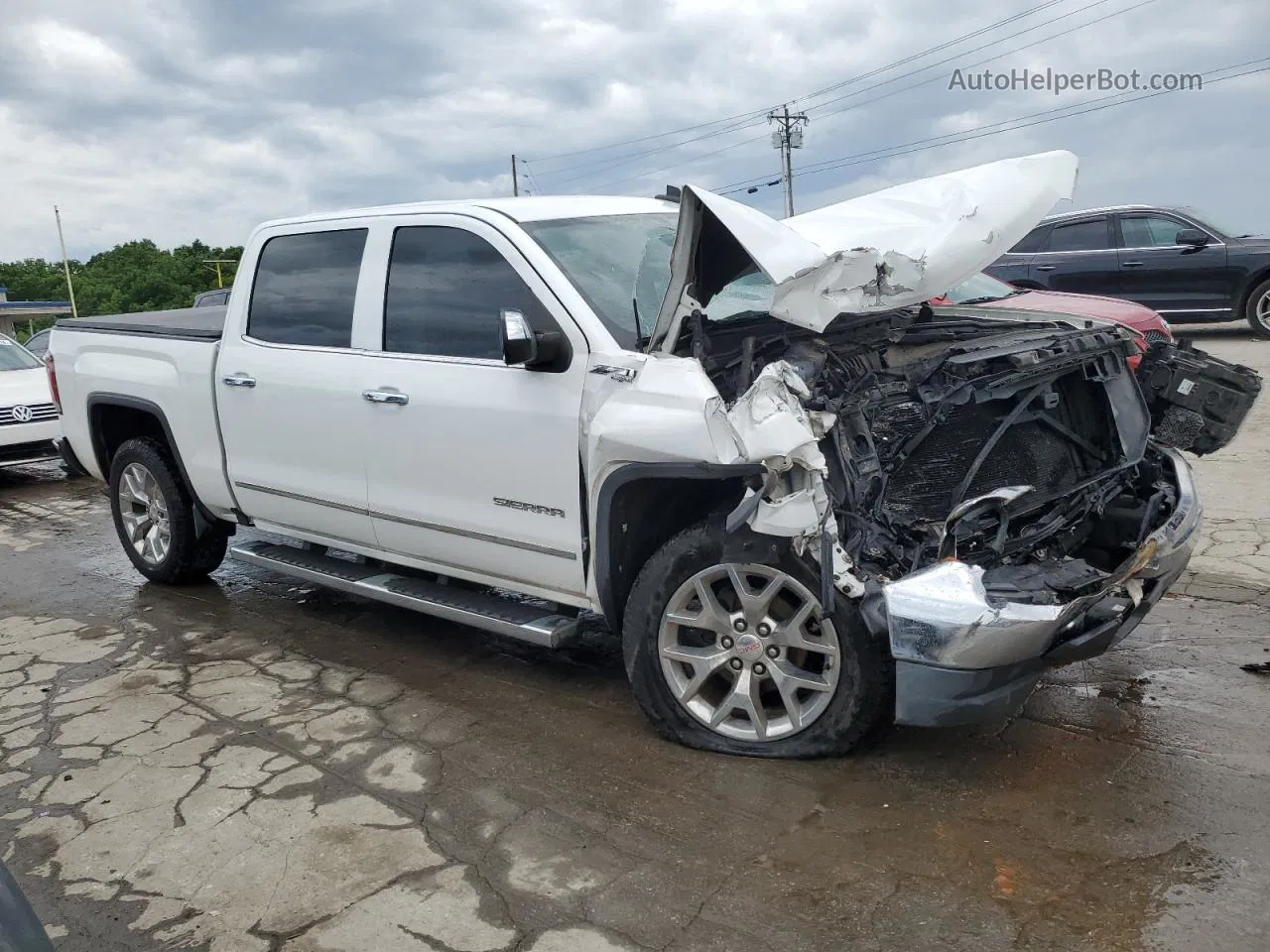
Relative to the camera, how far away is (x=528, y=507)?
159 inches

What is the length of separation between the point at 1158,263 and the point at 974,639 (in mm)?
11886

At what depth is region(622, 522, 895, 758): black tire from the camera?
11.1 feet

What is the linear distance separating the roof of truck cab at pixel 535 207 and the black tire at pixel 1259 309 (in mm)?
10754

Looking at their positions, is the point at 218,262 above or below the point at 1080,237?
above

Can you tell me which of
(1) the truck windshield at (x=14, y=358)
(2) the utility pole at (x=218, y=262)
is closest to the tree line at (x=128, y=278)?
(2) the utility pole at (x=218, y=262)

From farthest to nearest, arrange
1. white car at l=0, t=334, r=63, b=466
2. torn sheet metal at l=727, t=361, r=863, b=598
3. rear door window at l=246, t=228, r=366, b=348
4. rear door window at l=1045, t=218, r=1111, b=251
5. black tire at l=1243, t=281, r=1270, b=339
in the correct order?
rear door window at l=1045, t=218, r=1111, b=251
black tire at l=1243, t=281, r=1270, b=339
white car at l=0, t=334, r=63, b=466
rear door window at l=246, t=228, r=366, b=348
torn sheet metal at l=727, t=361, r=863, b=598

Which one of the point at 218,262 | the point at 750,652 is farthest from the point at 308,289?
the point at 218,262

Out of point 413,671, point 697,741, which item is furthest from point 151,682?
point 697,741

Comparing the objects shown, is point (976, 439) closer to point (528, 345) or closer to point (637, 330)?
point (637, 330)

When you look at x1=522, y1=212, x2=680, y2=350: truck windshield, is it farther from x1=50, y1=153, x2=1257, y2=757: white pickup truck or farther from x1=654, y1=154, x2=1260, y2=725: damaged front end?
x1=654, y1=154, x2=1260, y2=725: damaged front end

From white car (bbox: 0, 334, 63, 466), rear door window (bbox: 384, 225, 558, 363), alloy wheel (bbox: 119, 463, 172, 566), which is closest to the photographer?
rear door window (bbox: 384, 225, 558, 363)

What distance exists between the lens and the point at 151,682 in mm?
4855

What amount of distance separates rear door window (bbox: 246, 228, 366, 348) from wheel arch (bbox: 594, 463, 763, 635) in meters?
1.69

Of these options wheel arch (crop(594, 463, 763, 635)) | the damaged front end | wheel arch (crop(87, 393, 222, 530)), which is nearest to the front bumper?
the damaged front end
